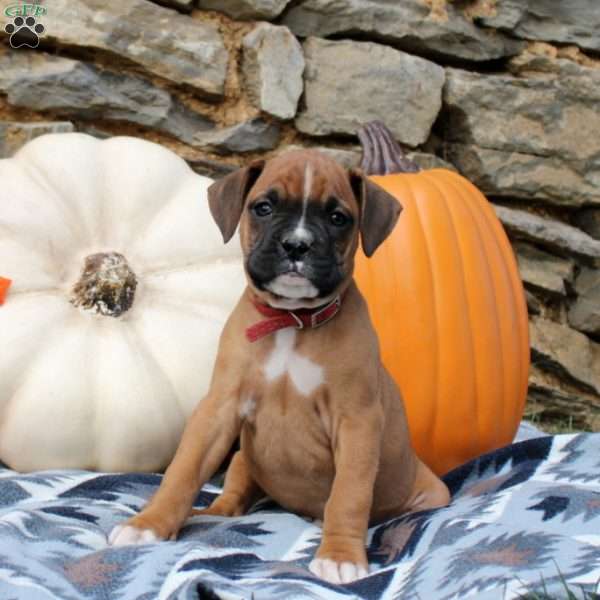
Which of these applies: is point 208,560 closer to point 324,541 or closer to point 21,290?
point 324,541

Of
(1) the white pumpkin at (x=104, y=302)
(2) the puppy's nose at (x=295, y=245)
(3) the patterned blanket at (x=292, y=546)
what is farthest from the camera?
(1) the white pumpkin at (x=104, y=302)

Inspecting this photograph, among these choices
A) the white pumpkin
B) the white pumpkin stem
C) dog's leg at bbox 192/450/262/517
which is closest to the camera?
dog's leg at bbox 192/450/262/517

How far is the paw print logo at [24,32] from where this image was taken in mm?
3721

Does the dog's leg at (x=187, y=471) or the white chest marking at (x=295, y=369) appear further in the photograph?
the white chest marking at (x=295, y=369)

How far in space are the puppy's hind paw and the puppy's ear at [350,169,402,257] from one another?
856 mm

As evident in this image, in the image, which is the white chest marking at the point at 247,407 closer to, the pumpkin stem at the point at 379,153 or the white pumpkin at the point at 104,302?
the white pumpkin at the point at 104,302

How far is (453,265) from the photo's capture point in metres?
3.31

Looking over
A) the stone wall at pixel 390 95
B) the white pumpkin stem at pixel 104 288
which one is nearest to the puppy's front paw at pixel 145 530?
the white pumpkin stem at pixel 104 288

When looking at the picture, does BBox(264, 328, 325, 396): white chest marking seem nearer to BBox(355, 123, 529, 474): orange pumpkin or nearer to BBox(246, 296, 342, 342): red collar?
BBox(246, 296, 342, 342): red collar

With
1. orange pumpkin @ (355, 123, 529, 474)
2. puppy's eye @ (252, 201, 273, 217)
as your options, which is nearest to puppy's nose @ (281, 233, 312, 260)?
puppy's eye @ (252, 201, 273, 217)

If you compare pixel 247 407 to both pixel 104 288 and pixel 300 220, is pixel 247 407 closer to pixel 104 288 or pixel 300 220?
pixel 300 220

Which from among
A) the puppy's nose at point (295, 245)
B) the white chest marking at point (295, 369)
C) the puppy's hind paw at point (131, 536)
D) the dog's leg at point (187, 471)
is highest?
the puppy's nose at point (295, 245)

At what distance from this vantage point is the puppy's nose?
2.28 metres

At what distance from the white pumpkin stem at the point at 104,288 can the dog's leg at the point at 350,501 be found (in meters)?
1.05
